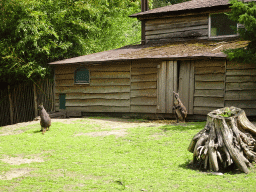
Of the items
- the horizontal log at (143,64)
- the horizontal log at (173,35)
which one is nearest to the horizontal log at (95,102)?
the horizontal log at (143,64)

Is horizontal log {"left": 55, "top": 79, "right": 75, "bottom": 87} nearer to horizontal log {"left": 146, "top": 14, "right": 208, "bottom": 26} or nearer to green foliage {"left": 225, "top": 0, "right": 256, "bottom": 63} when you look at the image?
horizontal log {"left": 146, "top": 14, "right": 208, "bottom": 26}

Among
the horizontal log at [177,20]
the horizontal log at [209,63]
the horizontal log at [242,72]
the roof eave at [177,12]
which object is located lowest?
the horizontal log at [242,72]

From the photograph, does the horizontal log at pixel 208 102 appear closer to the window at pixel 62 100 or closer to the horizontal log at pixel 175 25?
the horizontal log at pixel 175 25

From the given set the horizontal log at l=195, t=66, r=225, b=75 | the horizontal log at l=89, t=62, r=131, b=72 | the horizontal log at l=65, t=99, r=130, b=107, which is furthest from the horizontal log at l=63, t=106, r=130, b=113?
the horizontal log at l=195, t=66, r=225, b=75

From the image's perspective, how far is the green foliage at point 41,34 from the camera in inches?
655

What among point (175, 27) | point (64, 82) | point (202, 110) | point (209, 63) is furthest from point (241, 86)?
point (64, 82)

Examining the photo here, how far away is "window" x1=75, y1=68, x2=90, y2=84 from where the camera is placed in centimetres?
1645

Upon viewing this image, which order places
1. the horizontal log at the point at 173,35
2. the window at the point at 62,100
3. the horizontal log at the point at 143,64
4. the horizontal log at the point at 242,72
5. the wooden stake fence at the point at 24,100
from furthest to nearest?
the wooden stake fence at the point at 24,100
the window at the point at 62,100
the horizontal log at the point at 173,35
the horizontal log at the point at 143,64
the horizontal log at the point at 242,72

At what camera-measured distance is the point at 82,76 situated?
16594 millimetres

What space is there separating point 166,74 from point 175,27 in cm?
440

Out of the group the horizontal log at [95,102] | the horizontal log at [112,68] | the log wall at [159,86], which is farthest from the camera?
the horizontal log at [95,102]

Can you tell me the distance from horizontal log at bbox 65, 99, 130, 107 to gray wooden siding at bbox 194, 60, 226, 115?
12.4 ft

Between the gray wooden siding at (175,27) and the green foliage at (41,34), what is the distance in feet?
14.4

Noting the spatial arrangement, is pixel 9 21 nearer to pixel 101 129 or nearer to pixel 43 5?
pixel 43 5
